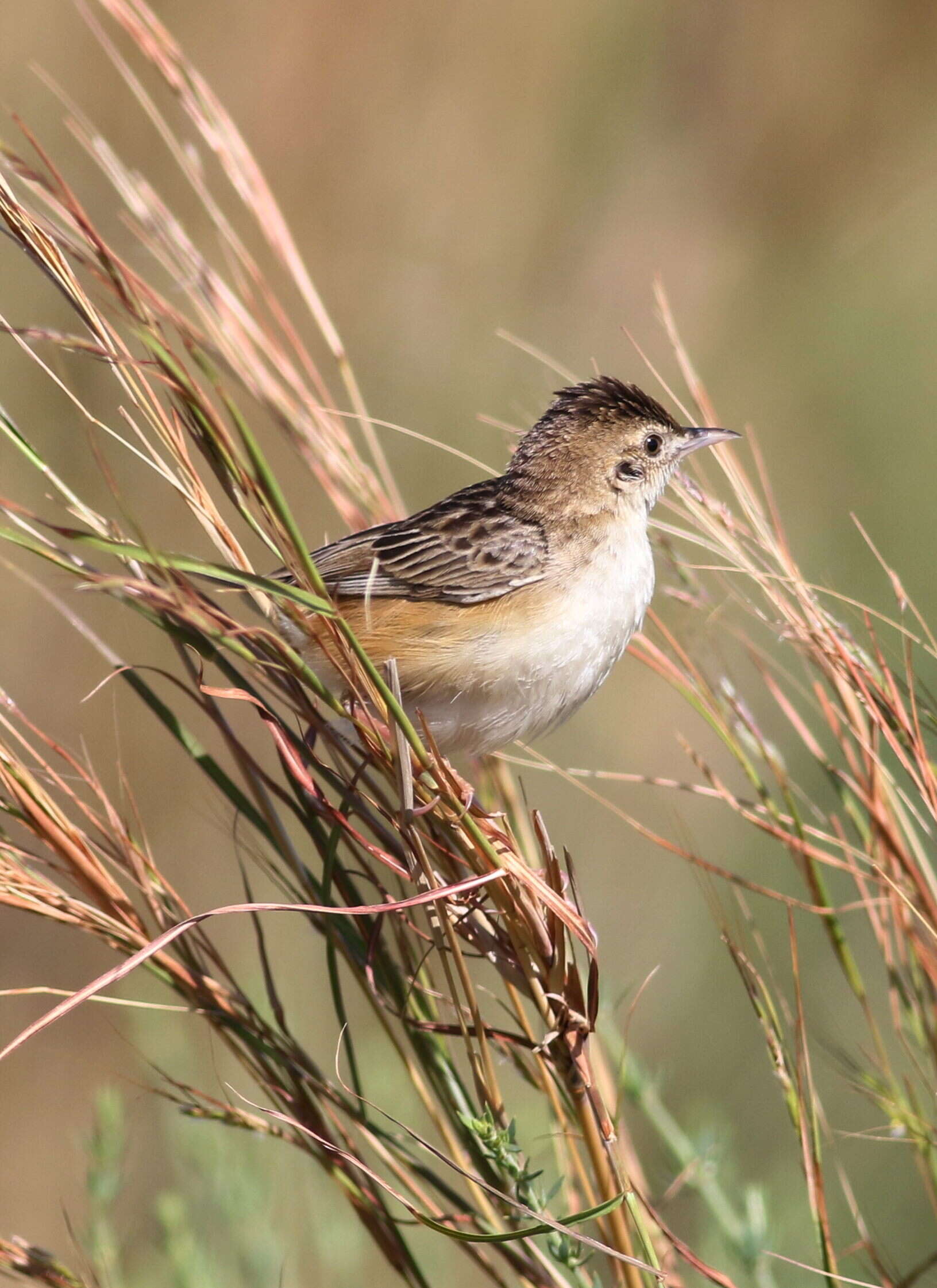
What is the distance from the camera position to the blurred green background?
567 cm

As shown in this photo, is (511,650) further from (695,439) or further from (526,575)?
(695,439)

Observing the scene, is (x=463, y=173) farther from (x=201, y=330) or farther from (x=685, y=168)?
(x=201, y=330)

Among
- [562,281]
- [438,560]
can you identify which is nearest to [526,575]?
[438,560]

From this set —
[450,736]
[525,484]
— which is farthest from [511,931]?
[525,484]

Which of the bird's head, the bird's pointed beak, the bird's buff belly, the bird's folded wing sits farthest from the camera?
the bird's head

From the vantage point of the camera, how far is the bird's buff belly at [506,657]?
3.15 m

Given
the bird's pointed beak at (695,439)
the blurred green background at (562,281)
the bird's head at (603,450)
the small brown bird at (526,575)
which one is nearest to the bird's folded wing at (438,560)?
the small brown bird at (526,575)

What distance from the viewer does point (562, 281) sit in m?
6.61

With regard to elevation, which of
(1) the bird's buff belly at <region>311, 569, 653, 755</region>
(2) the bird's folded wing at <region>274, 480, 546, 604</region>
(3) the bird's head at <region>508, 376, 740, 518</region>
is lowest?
(1) the bird's buff belly at <region>311, 569, 653, 755</region>

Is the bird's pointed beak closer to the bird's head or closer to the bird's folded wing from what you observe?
the bird's head

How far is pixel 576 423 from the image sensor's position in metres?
3.77

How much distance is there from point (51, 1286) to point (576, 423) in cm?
261

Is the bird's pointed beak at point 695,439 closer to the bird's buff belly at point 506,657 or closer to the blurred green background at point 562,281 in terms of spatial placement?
the bird's buff belly at point 506,657

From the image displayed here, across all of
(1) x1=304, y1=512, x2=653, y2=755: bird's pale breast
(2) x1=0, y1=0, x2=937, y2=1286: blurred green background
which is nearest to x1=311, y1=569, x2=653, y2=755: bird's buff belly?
(1) x1=304, y1=512, x2=653, y2=755: bird's pale breast
